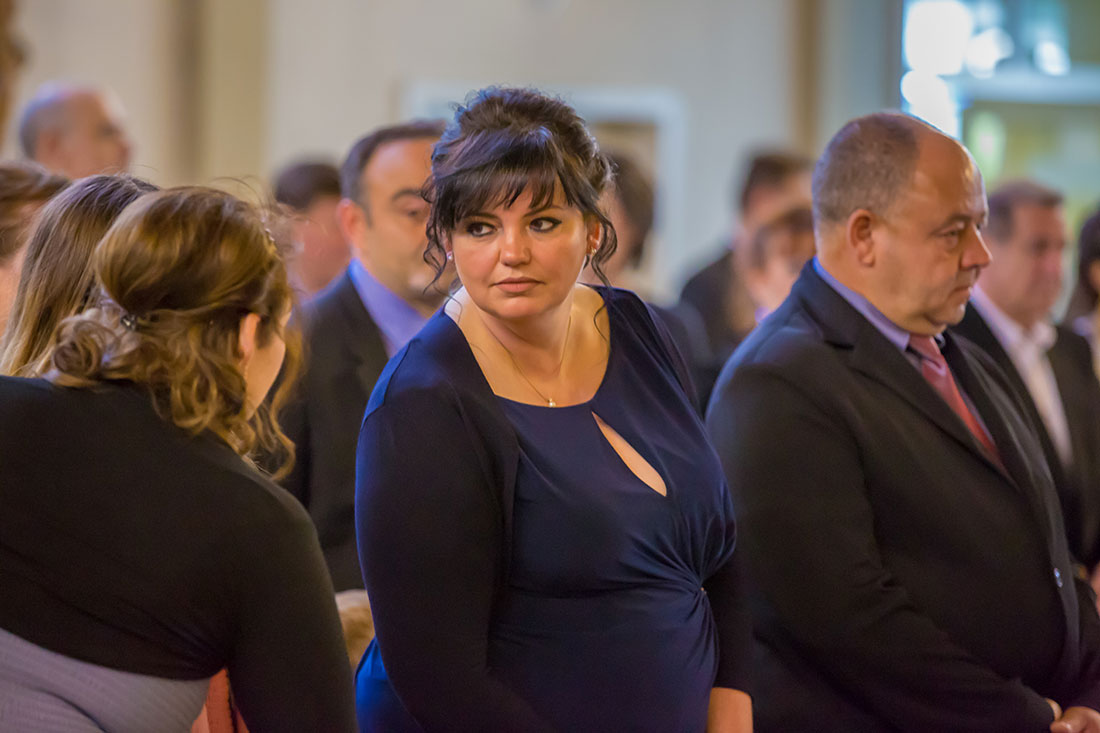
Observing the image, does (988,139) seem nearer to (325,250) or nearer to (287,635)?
(325,250)

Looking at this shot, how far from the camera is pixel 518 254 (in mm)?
1827

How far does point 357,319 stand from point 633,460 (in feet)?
3.34

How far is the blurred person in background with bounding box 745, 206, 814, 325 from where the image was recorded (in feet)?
13.6

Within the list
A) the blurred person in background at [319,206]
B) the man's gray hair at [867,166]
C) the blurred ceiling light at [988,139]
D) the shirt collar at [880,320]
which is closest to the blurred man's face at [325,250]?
the blurred person in background at [319,206]

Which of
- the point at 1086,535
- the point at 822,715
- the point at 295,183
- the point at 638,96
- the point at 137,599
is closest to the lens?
the point at 137,599

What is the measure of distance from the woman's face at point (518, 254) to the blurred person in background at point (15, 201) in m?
0.91

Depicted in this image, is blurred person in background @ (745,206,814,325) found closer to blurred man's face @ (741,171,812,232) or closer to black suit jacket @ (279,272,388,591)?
blurred man's face @ (741,171,812,232)

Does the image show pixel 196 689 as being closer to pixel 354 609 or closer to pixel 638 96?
pixel 354 609

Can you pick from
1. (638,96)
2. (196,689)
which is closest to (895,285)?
(196,689)

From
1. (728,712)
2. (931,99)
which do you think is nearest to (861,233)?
(728,712)

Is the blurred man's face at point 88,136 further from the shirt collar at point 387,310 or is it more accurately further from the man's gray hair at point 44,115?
the shirt collar at point 387,310

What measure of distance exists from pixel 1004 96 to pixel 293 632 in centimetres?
768

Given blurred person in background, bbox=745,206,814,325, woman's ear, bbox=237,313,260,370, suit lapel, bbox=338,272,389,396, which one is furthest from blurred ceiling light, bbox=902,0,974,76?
woman's ear, bbox=237,313,260,370

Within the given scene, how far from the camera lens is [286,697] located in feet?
5.14
